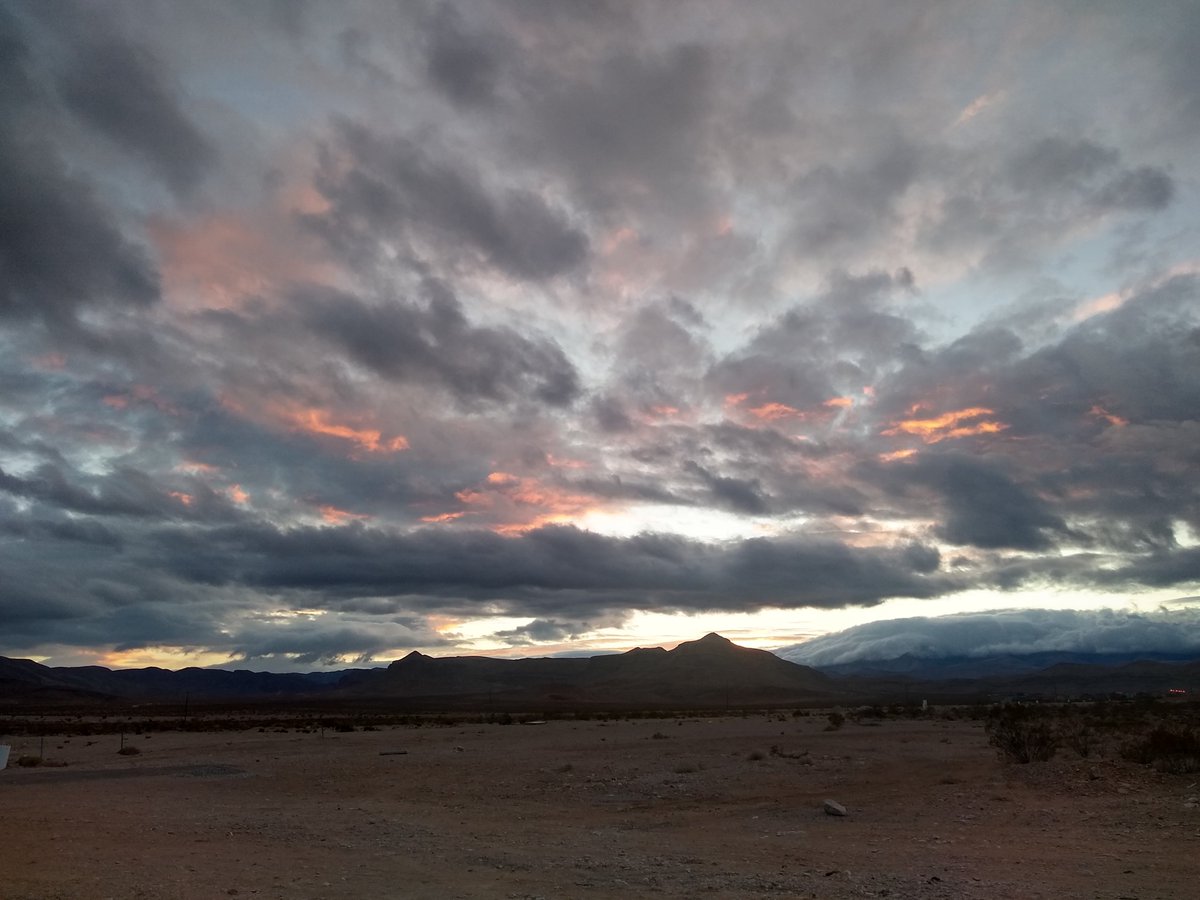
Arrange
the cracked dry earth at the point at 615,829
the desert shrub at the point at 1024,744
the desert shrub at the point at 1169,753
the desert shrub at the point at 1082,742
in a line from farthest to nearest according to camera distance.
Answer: the desert shrub at the point at 1082,742 → the desert shrub at the point at 1024,744 → the desert shrub at the point at 1169,753 → the cracked dry earth at the point at 615,829

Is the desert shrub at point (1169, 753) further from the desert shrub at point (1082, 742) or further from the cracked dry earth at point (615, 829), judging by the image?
the desert shrub at point (1082, 742)

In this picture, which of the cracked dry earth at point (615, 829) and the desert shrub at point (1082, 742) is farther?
the desert shrub at point (1082, 742)

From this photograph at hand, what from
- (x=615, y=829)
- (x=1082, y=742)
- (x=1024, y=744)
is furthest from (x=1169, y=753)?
(x=615, y=829)

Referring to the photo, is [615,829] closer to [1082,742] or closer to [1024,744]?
[1024,744]

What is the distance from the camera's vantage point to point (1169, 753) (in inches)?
869

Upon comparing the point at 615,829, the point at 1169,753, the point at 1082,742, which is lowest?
the point at 615,829

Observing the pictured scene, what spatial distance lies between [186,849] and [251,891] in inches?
187

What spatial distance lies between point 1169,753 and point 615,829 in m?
14.6

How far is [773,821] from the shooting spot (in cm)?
1916

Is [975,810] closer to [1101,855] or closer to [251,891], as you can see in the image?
[1101,855]

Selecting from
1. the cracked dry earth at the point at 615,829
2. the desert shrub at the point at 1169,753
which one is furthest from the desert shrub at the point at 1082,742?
the desert shrub at the point at 1169,753

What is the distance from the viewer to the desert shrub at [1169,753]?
21.0m

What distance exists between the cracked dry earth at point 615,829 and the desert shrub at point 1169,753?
655 mm

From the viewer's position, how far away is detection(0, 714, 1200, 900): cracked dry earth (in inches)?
488
